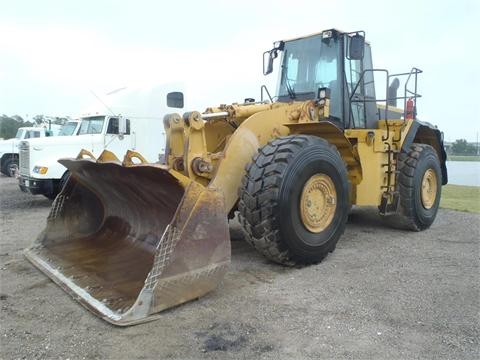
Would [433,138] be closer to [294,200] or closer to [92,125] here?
[294,200]

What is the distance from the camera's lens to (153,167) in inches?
152

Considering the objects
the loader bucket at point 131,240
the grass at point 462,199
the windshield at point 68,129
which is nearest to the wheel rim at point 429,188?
the grass at point 462,199

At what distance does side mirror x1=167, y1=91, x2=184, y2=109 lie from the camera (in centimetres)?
1221

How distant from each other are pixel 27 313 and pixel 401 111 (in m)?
6.45

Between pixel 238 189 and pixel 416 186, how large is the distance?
10.7ft

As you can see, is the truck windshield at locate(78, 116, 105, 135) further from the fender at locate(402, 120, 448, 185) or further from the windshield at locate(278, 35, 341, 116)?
the fender at locate(402, 120, 448, 185)

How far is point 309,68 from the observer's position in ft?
20.8

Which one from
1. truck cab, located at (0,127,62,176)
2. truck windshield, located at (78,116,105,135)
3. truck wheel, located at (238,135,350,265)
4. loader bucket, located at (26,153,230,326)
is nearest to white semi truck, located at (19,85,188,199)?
truck windshield, located at (78,116,105,135)

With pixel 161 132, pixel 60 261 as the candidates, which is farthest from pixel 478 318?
pixel 161 132

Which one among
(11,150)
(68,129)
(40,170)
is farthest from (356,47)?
(11,150)

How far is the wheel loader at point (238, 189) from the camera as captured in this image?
3.62m

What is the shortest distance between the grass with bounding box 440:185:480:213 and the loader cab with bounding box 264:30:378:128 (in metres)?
4.29

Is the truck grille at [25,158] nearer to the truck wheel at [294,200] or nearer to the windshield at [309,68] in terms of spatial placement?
the windshield at [309,68]

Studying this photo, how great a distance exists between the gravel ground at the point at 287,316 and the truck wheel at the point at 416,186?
1.40 m
